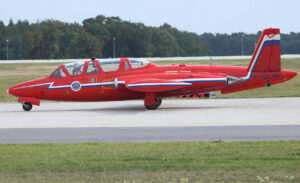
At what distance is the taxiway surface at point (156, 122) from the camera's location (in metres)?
14.5

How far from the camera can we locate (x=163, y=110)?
22812 millimetres

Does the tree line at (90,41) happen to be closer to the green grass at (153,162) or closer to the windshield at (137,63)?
the windshield at (137,63)

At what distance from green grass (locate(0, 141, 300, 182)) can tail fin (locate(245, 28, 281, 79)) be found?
1052cm

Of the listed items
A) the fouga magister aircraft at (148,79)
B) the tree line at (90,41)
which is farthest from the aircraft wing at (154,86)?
the tree line at (90,41)

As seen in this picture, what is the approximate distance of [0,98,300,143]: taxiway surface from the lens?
14.5 m

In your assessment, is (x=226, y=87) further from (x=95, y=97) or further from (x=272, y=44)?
(x=95, y=97)

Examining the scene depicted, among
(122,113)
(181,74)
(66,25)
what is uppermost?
(66,25)

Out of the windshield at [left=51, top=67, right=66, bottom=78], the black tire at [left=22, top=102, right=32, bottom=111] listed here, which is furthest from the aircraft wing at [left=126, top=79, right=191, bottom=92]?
the black tire at [left=22, top=102, right=32, bottom=111]

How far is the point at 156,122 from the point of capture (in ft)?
59.6

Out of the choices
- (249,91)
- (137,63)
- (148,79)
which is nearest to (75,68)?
(137,63)

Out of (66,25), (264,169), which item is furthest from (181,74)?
(66,25)

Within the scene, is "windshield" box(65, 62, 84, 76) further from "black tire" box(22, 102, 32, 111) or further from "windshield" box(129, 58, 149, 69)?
"black tire" box(22, 102, 32, 111)

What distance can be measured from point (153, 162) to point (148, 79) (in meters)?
12.7

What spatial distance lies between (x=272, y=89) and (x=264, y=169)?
28030 millimetres
